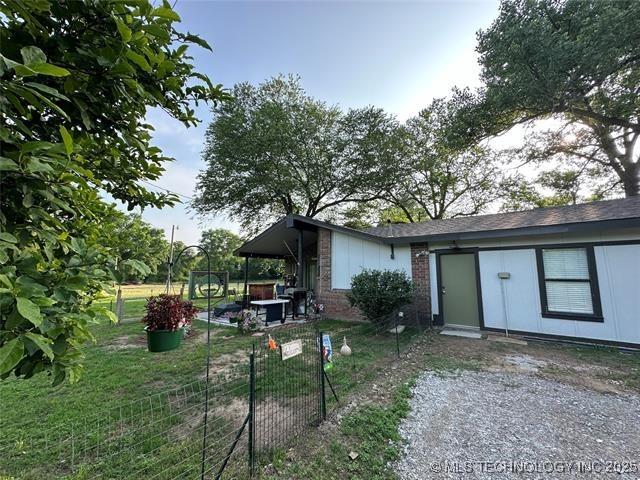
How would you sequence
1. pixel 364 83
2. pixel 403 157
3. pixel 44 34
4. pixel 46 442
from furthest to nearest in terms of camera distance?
1. pixel 403 157
2. pixel 364 83
3. pixel 46 442
4. pixel 44 34

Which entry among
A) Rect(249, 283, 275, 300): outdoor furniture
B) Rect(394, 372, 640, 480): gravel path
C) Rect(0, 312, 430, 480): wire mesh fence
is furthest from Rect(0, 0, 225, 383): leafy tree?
Rect(249, 283, 275, 300): outdoor furniture

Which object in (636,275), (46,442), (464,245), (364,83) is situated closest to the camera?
(46,442)

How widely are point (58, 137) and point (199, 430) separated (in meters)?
3.06

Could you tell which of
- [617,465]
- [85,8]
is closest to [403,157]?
[617,465]

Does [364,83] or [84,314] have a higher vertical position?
[364,83]

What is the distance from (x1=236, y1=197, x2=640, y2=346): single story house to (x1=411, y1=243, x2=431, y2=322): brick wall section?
0.03 meters

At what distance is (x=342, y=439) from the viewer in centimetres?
276

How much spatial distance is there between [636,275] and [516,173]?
44.0 ft

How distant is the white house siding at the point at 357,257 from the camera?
27.3ft

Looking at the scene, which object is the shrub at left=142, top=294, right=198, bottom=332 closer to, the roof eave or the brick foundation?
the brick foundation

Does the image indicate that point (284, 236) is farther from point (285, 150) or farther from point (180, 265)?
point (285, 150)

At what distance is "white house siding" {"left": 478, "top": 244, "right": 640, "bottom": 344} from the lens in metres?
5.51

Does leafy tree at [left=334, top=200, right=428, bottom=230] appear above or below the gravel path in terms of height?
above

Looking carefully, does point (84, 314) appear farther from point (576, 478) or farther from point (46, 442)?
point (576, 478)
